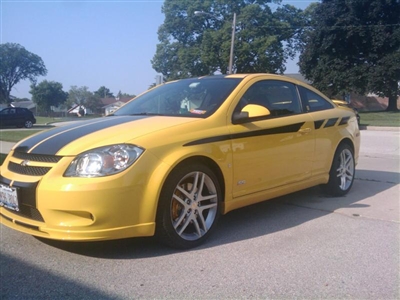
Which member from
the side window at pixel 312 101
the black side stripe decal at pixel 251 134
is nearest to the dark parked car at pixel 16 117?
the side window at pixel 312 101

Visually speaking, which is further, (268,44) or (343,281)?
(268,44)

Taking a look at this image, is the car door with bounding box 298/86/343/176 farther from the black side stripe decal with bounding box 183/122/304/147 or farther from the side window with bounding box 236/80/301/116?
the black side stripe decal with bounding box 183/122/304/147

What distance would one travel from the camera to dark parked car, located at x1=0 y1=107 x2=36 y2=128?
27266 millimetres

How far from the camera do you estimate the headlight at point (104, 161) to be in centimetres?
310

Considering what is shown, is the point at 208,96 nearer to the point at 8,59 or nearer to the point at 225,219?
the point at 225,219

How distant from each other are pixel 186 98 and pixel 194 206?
48.9 inches

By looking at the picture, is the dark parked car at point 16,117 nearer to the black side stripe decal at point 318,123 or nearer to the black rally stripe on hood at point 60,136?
the black rally stripe on hood at point 60,136

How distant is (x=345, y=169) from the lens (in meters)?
5.52

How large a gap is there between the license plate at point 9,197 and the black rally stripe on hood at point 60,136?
1.14ft

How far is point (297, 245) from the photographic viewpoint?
3641mm

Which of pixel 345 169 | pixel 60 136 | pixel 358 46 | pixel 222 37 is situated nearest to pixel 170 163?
pixel 60 136

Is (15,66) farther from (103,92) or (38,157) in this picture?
(103,92)

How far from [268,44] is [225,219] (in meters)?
38.0

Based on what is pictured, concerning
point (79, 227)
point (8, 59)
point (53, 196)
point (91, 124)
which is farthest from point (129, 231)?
point (8, 59)
